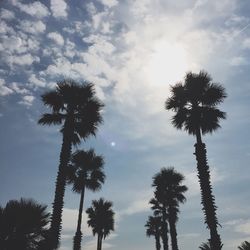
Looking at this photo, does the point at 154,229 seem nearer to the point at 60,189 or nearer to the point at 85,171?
the point at 85,171

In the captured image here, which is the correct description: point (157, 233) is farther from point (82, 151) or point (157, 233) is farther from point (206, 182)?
point (206, 182)

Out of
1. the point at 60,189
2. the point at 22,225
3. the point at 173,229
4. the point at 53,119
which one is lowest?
the point at 22,225

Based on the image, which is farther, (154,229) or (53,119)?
(154,229)

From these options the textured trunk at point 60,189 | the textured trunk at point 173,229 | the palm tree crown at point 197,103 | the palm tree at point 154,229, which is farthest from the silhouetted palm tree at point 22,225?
the palm tree at point 154,229

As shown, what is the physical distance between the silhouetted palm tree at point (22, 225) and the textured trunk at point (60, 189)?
89 centimetres

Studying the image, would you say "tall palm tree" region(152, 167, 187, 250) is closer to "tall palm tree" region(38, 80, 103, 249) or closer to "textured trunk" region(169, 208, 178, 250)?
"textured trunk" region(169, 208, 178, 250)

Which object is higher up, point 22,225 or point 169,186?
point 169,186

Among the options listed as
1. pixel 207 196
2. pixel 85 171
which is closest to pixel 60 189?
pixel 207 196

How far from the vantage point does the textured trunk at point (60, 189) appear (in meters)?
17.6

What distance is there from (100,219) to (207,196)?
78.5ft

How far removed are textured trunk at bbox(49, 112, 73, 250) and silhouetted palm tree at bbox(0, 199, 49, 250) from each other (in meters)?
0.89

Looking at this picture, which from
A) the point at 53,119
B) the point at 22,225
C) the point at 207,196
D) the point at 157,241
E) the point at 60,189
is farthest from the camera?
the point at 157,241

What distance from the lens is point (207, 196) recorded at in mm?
20406

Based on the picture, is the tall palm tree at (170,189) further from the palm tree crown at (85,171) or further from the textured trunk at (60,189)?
the textured trunk at (60,189)
